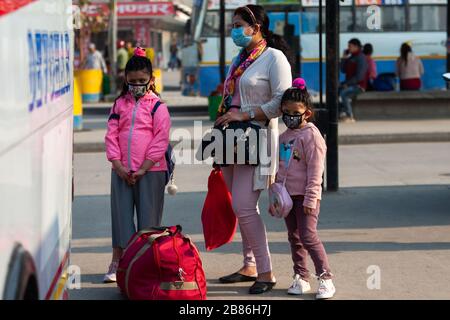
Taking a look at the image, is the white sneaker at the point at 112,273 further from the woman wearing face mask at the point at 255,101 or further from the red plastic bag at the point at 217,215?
the woman wearing face mask at the point at 255,101

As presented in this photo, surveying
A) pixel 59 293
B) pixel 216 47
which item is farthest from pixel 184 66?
pixel 59 293

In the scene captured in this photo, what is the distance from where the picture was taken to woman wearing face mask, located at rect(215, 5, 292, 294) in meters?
7.04

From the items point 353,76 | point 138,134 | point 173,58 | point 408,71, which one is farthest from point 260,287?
point 173,58

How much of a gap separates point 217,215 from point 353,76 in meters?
16.0

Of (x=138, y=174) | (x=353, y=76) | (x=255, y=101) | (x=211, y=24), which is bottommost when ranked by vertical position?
(x=138, y=174)

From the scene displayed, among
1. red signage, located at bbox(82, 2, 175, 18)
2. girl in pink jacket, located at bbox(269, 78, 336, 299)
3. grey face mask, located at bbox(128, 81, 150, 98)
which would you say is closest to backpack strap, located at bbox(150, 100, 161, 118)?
grey face mask, located at bbox(128, 81, 150, 98)

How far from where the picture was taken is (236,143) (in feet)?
23.1

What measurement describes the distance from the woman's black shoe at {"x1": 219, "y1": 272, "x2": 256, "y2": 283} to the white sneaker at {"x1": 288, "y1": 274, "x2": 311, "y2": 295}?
554 mm

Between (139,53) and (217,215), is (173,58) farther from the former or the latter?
(217,215)

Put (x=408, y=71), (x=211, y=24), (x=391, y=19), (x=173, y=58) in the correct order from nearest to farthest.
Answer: (x=408, y=71), (x=391, y=19), (x=211, y=24), (x=173, y=58)

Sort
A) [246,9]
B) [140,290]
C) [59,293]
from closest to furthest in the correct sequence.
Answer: [59,293]
[140,290]
[246,9]

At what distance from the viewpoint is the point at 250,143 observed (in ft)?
23.1
